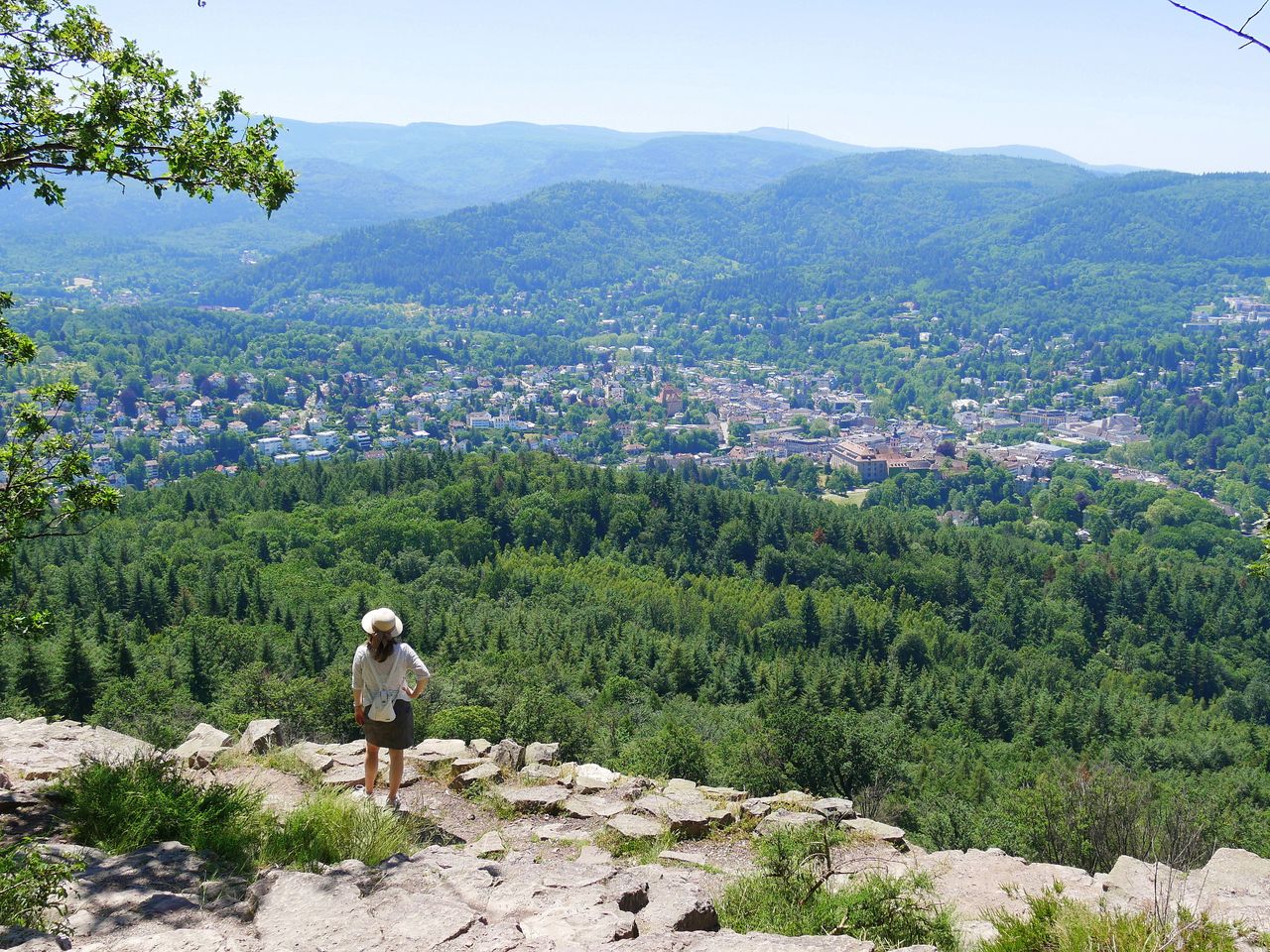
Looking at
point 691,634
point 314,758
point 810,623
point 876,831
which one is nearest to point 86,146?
point 314,758

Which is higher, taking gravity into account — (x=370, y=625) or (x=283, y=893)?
(x=370, y=625)

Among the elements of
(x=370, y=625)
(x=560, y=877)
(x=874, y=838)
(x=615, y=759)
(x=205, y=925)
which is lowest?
(x=615, y=759)

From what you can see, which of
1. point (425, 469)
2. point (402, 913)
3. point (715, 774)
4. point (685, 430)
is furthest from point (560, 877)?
point (685, 430)

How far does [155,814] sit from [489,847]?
9.87ft

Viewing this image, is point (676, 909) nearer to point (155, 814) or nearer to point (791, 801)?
point (155, 814)

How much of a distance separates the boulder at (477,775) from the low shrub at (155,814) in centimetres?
351

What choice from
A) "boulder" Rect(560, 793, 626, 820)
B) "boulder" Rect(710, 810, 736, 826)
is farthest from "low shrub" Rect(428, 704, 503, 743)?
"boulder" Rect(710, 810, 736, 826)

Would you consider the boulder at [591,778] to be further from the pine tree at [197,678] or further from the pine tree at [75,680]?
the pine tree at [197,678]

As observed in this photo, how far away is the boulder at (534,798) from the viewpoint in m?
11.0

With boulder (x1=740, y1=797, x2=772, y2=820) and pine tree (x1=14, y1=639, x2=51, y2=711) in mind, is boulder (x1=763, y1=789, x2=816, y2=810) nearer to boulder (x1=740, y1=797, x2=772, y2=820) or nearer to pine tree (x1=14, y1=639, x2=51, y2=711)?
boulder (x1=740, y1=797, x2=772, y2=820)

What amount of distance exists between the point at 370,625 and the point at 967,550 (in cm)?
6419

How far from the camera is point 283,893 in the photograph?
679 cm

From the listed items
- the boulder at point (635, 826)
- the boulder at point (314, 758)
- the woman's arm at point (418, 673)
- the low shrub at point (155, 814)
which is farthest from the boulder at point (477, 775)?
the low shrub at point (155, 814)

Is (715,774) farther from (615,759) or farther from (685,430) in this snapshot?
(685,430)
